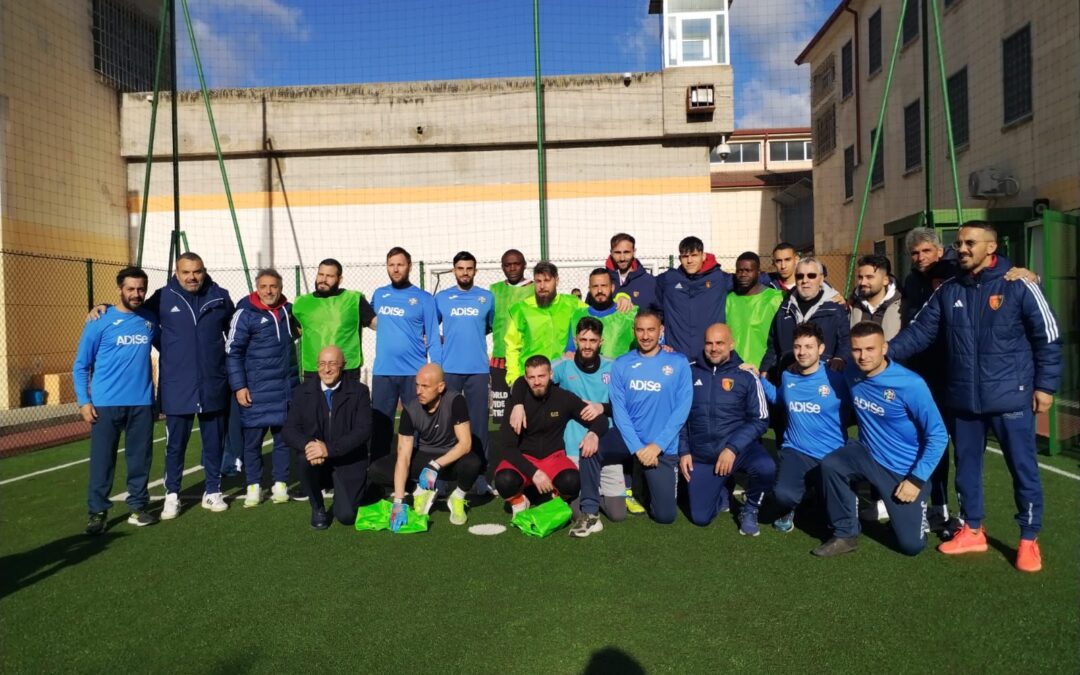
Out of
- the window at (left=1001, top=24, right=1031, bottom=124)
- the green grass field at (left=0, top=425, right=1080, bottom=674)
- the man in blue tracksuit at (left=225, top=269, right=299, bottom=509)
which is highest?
the window at (left=1001, top=24, right=1031, bottom=124)

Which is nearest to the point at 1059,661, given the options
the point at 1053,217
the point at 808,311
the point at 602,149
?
the point at 808,311

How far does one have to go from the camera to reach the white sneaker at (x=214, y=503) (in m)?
5.13

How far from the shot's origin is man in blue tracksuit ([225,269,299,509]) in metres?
5.10

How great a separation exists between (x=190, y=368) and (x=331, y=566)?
1949 mm

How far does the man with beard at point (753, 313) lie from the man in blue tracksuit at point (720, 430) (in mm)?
390

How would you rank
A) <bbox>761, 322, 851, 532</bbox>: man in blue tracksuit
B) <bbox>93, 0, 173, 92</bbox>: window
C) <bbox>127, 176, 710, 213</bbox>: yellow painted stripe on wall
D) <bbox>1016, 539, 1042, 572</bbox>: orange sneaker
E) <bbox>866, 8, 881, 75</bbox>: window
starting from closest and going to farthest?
1. <bbox>1016, 539, 1042, 572</bbox>: orange sneaker
2. <bbox>761, 322, 851, 532</bbox>: man in blue tracksuit
3. <bbox>127, 176, 710, 213</bbox>: yellow painted stripe on wall
4. <bbox>93, 0, 173, 92</bbox>: window
5. <bbox>866, 8, 881, 75</bbox>: window

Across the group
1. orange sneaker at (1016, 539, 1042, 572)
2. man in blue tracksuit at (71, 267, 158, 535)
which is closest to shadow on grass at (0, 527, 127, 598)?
man in blue tracksuit at (71, 267, 158, 535)

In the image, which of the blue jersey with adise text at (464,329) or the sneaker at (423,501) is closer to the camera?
the sneaker at (423,501)

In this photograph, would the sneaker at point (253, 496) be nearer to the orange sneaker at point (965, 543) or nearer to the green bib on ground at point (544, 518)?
the green bib on ground at point (544, 518)

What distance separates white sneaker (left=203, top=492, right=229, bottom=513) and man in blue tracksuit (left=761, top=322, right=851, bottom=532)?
3.75 meters

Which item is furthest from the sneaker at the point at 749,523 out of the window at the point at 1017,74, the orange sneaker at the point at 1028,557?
the window at the point at 1017,74

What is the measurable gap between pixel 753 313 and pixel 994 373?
160 centimetres

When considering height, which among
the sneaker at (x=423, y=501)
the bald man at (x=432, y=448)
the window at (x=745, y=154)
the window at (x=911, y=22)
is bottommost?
the sneaker at (x=423, y=501)

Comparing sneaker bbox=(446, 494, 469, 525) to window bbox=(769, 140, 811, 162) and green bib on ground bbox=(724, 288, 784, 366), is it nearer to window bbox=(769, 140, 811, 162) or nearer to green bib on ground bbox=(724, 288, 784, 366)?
green bib on ground bbox=(724, 288, 784, 366)
